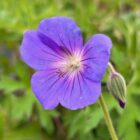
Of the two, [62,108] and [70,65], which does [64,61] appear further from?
[62,108]

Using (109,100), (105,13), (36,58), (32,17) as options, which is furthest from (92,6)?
(36,58)

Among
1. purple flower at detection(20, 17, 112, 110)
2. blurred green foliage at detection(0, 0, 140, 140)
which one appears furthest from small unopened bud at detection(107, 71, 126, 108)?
blurred green foliage at detection(0, 0, 140, 140)

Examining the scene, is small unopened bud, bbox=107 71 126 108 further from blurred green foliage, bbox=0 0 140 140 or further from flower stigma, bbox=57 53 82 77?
blurred green foliage, bbox=0 0 140 140

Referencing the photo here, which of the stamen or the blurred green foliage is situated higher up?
the stamen

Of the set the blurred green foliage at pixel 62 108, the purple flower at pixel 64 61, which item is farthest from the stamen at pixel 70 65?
the blurred green foliage at pixel 62 108

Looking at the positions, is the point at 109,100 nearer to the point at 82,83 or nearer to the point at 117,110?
the point at 117,110

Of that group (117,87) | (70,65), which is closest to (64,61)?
(70,65)
